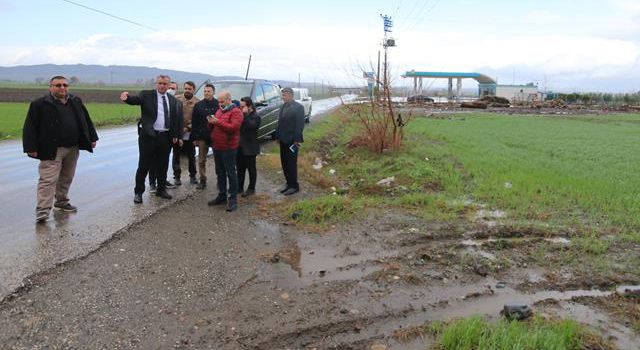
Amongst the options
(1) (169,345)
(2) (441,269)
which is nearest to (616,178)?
(2) (441,269)

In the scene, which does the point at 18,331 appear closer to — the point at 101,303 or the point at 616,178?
the point at 101,303

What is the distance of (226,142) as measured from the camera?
25.7ft

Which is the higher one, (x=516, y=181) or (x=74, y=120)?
(x=74, y=120)

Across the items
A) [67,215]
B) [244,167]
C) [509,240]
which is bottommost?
[509,240]

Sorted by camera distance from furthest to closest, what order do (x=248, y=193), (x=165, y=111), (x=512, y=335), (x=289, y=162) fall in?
(x=289, y=162) → (x=248, y=193) → (x=165, y=111) → (x=512, y=335)

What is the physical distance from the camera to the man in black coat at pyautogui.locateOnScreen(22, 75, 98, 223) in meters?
6.60

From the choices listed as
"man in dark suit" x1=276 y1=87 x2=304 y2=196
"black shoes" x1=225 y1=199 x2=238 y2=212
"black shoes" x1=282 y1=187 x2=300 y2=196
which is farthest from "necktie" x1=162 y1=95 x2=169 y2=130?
"black shoes" x1=282 y1=187 x2=300 y2=196

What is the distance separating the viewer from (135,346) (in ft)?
12.2

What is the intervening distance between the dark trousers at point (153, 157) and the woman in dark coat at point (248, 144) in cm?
118

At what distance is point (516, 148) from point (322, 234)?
11.0m

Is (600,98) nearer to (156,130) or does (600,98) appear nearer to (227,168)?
(227,168)

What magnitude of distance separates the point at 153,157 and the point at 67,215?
161 centimetres

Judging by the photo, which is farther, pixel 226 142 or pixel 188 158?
pixel 188 158

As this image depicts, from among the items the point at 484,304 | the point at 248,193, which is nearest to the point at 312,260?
the point at 484,304
